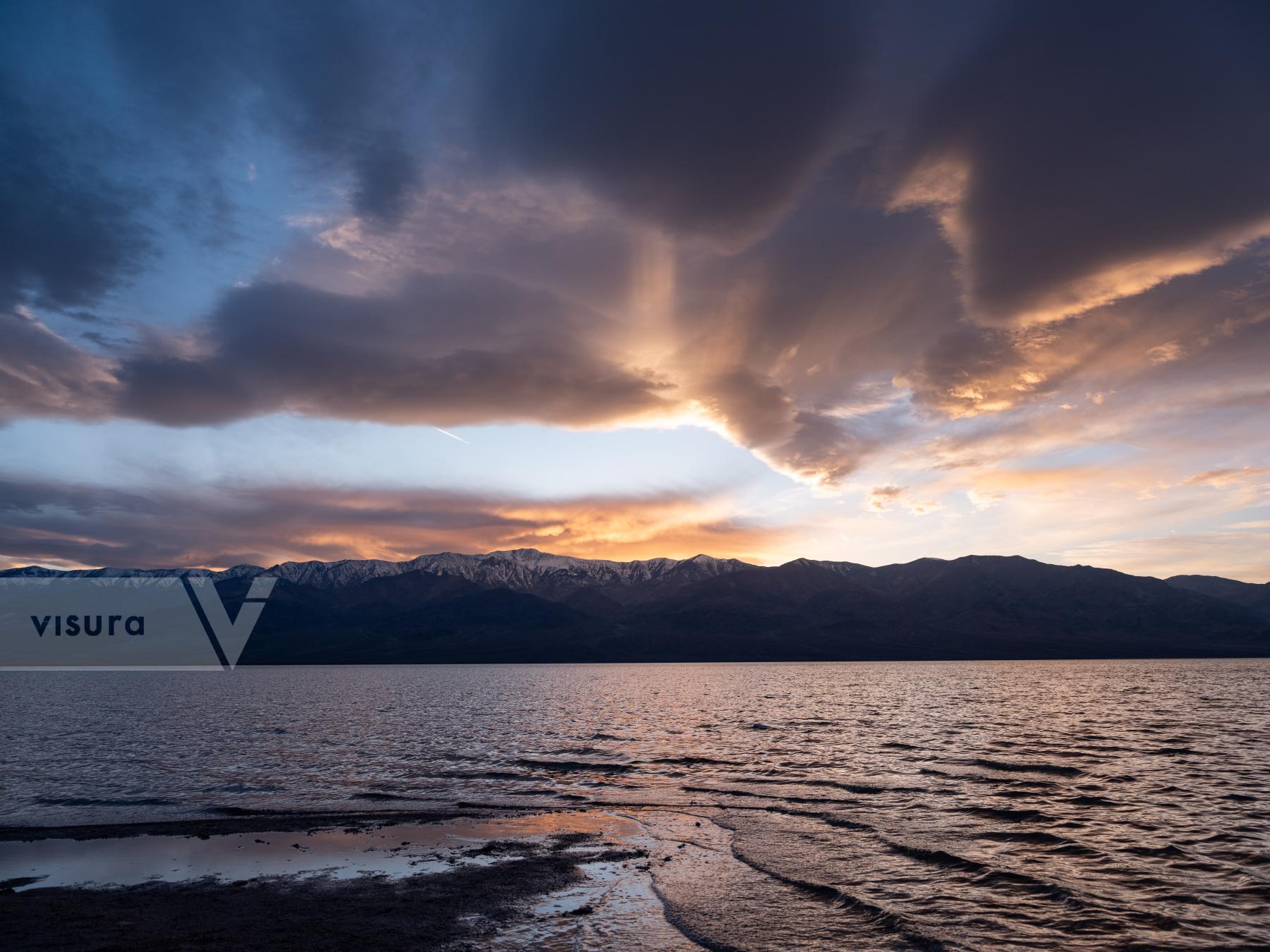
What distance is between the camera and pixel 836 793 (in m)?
42.1

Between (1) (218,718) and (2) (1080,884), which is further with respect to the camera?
(1) (218,718)

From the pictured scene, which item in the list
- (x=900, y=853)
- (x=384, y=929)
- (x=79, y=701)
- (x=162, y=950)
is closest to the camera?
(x=162, y=950)

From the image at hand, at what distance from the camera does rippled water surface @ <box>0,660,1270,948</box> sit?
22406 millimetres

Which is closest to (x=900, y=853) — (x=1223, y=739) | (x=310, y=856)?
(x=310, y=856)

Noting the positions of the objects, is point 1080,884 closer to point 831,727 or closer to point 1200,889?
point 1200,889

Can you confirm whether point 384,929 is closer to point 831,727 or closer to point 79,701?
point 831,727

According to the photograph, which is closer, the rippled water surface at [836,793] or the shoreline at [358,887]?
the shoreline at [358,887]

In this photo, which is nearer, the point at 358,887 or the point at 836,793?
the point at 358,887

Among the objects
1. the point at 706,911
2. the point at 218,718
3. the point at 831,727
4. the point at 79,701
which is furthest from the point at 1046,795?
the point at 79,701

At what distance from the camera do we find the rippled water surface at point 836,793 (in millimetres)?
22406

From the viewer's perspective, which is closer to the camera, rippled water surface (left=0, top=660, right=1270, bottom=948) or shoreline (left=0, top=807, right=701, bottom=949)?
shoreline (left=0, top=807, right=701, bottom=949)

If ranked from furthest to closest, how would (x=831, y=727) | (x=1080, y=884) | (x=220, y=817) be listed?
(x=831, y=727), (x=220, y=817), (x=1080, y=884)

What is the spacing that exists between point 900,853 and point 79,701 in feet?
545

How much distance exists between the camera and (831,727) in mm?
78562
